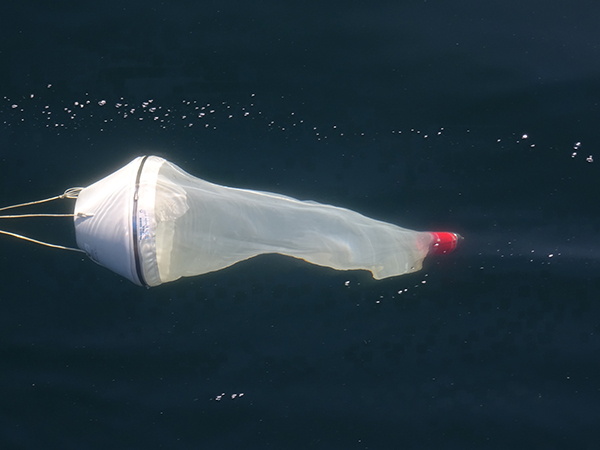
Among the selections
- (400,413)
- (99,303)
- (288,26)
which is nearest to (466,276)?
(400,413)

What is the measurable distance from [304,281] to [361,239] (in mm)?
372

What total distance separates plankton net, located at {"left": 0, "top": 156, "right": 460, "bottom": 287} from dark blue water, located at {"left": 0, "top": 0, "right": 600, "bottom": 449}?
0.50 feet

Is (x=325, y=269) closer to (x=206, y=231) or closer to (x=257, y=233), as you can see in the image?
(x=257, y=233)

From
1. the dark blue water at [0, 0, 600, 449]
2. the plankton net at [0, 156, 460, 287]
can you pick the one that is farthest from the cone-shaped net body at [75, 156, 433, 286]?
the dark blue water at [0, 0, 600, 449]

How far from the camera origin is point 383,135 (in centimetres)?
214

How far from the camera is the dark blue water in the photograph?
212 centimetres

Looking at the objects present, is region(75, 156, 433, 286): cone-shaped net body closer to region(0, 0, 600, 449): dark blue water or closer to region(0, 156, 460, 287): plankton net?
region(0, 156, 460, 287): plankton net

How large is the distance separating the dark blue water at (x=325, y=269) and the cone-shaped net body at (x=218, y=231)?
0.50 feet

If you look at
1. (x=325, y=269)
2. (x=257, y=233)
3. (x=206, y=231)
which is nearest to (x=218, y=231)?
(x=206, y=231)

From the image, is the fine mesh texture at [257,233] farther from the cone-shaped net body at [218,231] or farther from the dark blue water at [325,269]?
the dark blue water at [325,269]

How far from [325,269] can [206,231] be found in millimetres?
669

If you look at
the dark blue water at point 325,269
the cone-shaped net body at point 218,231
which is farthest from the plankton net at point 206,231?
the dark blue water at point 325,269

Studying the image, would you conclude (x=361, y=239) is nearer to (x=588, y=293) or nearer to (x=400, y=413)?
(x=400, y=413)

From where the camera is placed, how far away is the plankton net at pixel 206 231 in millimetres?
1604
